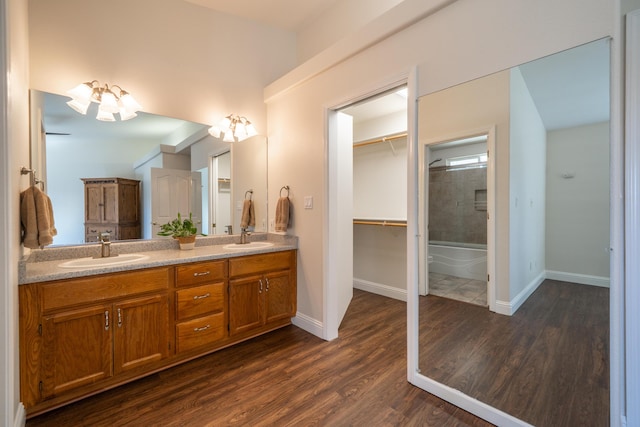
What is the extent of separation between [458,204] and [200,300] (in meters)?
1.97

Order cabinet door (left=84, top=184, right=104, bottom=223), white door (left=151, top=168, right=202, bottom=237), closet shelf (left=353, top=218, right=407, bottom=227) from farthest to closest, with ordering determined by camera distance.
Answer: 1. closet shelf (left=353, top=218, right=407, bottom=227)
2. white door (left=151, top=168, right=202, bottom=237)
3. cabinet door (left=84, top=184, right=104, bottom=223)

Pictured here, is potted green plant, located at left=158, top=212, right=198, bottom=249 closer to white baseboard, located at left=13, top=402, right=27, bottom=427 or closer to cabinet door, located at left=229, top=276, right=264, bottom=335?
cabinet door, located at left=229, top=276, right=264, bottom=335

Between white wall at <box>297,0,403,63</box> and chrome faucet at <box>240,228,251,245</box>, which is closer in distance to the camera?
white wall at <box>297,0,403,63</box>

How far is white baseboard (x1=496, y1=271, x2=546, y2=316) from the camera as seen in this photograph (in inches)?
60.8

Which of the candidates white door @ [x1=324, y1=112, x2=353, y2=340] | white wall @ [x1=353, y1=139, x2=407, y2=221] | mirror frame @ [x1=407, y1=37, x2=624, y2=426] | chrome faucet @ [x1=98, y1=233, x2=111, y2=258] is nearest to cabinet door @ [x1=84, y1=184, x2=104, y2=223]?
chrome faucet @ [x1=98, y1=233, x2=111, y2=258]

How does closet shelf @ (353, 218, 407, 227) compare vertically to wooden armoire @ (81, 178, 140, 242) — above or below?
below

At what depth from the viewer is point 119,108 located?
2162mm

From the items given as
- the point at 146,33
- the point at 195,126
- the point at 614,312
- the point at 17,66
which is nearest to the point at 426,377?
the point at 614,312

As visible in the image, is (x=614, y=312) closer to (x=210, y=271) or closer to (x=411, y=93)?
(x=411, y=93)

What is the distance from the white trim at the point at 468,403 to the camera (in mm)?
1466

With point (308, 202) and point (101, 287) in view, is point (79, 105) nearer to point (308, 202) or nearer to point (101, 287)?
point (101, 287)

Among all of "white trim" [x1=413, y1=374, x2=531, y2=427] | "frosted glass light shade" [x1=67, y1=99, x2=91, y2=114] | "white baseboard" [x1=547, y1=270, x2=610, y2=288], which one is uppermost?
"frosted glass light shade" [x1=67, y1=99, x2=91, y2=114]

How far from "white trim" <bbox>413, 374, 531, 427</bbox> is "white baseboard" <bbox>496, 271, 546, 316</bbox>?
516 mm

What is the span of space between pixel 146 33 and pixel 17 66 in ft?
3.85
